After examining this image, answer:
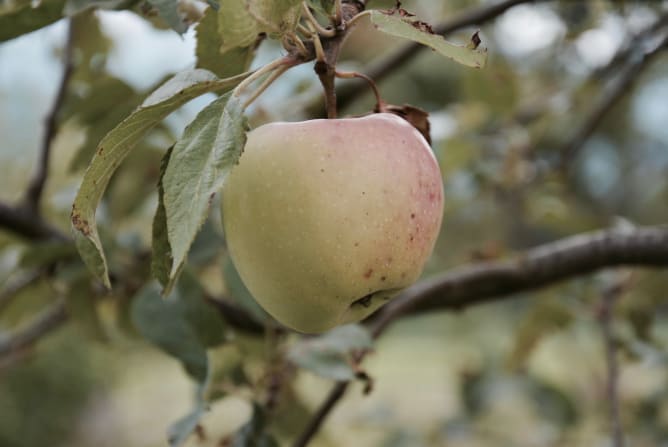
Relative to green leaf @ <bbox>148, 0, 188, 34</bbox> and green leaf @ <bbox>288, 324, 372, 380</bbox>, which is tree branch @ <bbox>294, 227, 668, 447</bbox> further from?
green leaf @ <bbox>148, 0, 188, 34</bbox>

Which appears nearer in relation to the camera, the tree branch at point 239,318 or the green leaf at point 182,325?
the green leaf at point 182,325

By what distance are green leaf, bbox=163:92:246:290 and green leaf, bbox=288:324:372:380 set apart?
28cm

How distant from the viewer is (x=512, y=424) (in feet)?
4.56

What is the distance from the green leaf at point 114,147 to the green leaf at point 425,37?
0.25 ft

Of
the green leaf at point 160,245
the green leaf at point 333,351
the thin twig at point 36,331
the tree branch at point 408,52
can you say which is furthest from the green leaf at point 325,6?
the thin twig at point 36,331

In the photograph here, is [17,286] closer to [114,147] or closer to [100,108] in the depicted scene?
[100,108]

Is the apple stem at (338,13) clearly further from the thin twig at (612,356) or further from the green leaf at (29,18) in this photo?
the thin twig at (612,356)

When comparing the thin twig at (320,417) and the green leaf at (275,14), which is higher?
the green leaf at (275,14)

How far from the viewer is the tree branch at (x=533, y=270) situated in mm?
717

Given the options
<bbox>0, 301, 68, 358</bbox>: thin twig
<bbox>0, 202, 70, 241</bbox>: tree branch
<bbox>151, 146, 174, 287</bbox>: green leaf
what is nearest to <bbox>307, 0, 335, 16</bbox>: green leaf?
<bbox>151, 146, 174, 287</bbox>: green leaf

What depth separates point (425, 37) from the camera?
307 millimetres

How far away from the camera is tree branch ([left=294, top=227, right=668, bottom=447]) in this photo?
2.35 ft

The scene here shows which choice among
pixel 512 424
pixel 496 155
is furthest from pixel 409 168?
pixel 512 424

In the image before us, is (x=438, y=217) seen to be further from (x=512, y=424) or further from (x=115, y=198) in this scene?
(x=512, y=424)
